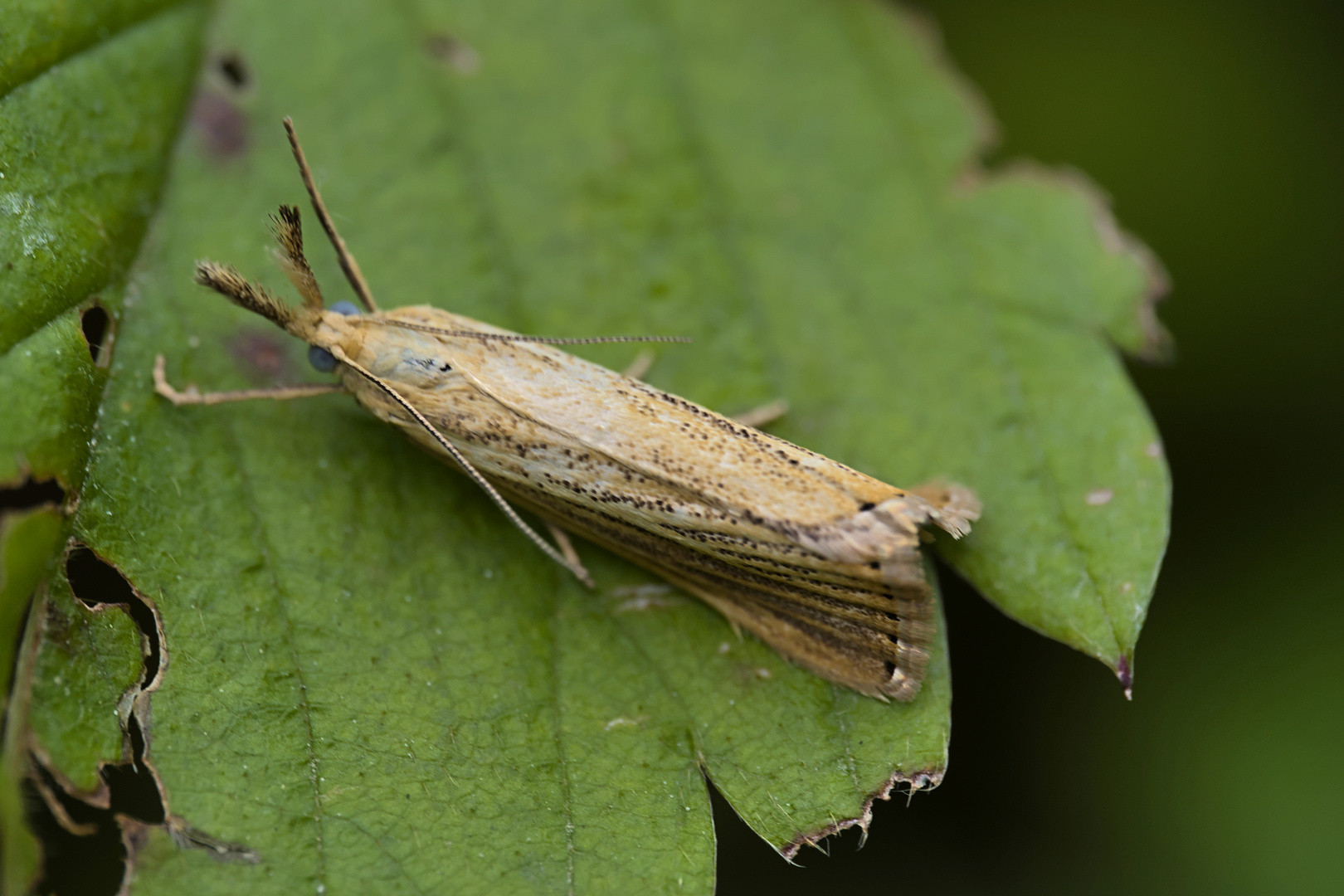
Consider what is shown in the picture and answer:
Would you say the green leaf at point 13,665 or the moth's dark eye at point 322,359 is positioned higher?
the moth's dark eye at point 322,359

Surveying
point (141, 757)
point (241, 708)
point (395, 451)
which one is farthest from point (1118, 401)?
point (141, 757)

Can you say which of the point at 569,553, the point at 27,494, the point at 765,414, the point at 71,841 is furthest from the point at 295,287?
the point at 71,841

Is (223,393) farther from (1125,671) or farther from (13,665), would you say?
(1125,671)

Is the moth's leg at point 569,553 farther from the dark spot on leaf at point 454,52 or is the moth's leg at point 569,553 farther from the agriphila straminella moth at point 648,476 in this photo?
the dark spot on leaf at point 454,52

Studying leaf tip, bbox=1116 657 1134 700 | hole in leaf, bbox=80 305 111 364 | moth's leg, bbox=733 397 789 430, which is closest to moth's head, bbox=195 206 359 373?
hole in leaf, bbox=80 305 111 364

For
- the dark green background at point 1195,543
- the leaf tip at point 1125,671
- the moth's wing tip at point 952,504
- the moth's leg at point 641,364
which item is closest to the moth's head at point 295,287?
the moth's leg at point 641,364

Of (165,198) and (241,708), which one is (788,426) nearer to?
(241,708)

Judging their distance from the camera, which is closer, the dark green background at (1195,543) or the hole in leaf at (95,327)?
the hole in leaf at (95,327)
